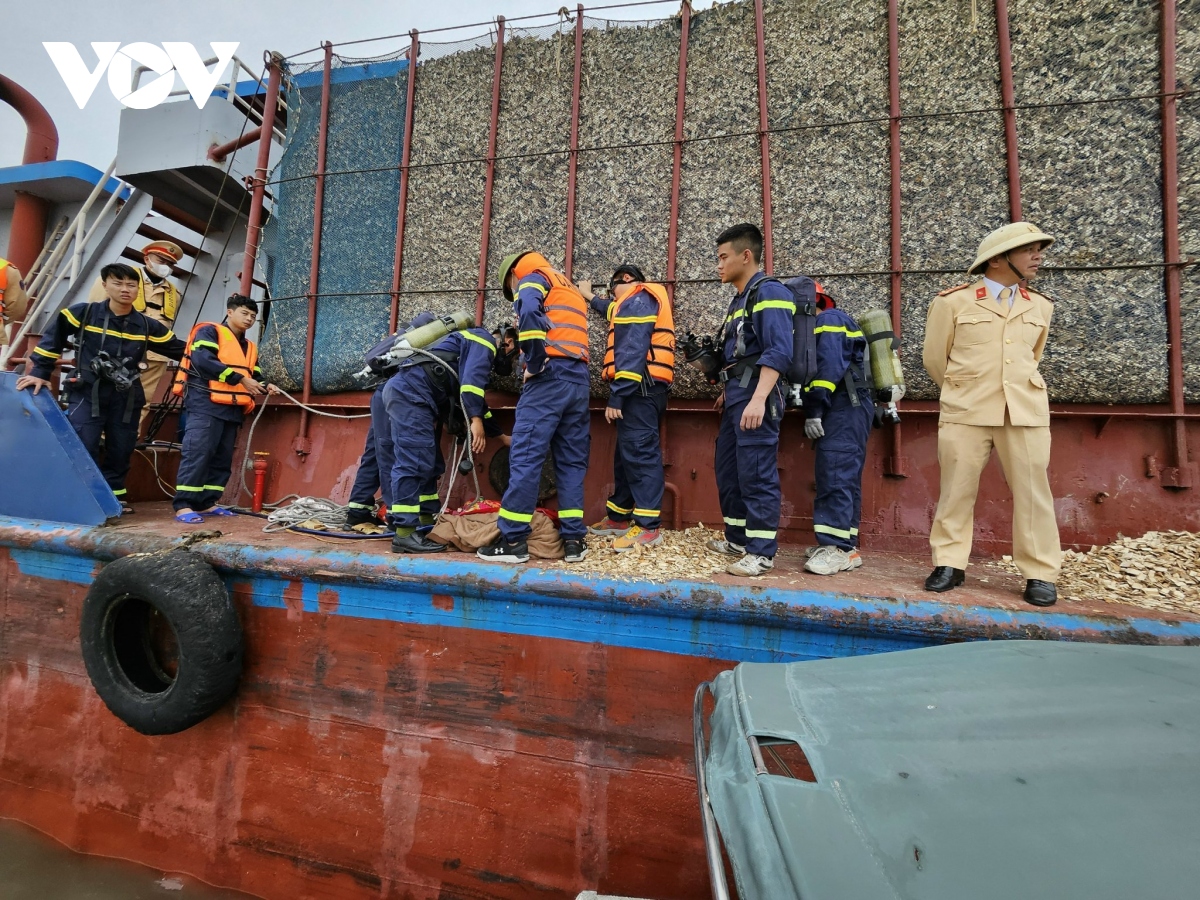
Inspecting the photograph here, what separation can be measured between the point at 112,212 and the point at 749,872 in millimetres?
10062

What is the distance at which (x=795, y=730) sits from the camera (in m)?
1.20

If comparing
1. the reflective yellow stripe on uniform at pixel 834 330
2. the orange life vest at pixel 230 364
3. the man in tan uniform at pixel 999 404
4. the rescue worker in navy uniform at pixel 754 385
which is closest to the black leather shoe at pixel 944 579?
the man in tan uniform at pixel 999 404

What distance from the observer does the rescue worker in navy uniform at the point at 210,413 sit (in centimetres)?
380

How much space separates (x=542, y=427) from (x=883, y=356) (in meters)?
2.04

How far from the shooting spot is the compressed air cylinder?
3.08 metres

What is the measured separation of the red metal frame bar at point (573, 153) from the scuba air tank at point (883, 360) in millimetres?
2204

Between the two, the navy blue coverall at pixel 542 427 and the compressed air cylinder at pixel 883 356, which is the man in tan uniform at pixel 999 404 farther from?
the navy blue coverall at pixel 542 427

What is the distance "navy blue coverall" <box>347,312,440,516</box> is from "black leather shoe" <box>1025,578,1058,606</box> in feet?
11.5

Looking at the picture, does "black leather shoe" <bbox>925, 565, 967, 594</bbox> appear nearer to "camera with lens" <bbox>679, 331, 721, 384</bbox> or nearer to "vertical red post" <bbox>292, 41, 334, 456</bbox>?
"camera with lens" <bbox>679, 331, 721, 384</bbox>

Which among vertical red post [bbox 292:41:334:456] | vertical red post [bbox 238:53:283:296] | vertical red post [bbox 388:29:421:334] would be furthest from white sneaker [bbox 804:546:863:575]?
vertical red post [bbox 238:53:283:296]

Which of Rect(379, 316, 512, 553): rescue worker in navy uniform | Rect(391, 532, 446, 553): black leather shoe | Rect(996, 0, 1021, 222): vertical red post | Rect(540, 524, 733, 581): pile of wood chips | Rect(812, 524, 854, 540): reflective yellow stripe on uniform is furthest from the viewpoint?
Rect(996, 0, 1021, 222): vertical red post

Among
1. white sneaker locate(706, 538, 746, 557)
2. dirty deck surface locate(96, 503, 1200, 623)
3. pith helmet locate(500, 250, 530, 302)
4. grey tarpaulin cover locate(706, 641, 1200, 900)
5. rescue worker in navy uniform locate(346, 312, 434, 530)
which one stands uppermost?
pith helmet locate(500, 250, 530, 302)

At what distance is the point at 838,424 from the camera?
9.53 feet

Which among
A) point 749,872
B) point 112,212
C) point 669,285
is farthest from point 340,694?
point 112,212
